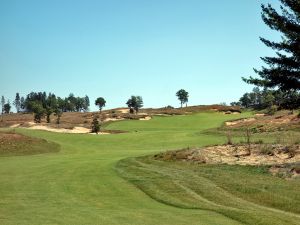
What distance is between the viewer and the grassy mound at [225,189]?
15.8 meters

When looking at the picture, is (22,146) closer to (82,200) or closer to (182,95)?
(82,200)

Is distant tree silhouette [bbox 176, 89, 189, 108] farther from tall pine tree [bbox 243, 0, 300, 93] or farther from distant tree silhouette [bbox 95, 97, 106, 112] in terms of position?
tall pine tree [bbox 243, 0, 300, 93]

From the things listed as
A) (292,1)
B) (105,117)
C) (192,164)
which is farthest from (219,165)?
(105,117)

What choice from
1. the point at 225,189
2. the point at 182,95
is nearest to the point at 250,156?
the point at 225,189

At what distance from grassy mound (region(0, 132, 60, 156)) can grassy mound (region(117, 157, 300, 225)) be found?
73.5 feet

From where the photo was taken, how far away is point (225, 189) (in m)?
21.2

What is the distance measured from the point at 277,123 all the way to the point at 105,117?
209 feet

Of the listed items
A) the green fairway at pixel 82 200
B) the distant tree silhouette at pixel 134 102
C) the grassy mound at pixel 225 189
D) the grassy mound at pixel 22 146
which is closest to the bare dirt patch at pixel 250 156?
the grassy mound at pixel 225 189

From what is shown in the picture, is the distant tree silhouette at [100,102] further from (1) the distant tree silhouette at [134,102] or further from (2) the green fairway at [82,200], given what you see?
(2) the green fairway at [82,200]

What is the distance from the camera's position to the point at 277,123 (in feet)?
204

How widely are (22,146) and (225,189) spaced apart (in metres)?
33.9

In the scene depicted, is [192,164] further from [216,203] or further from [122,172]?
[216,203]

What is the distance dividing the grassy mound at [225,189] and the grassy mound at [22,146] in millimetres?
22416

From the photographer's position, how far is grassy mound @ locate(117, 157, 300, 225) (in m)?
15.8
